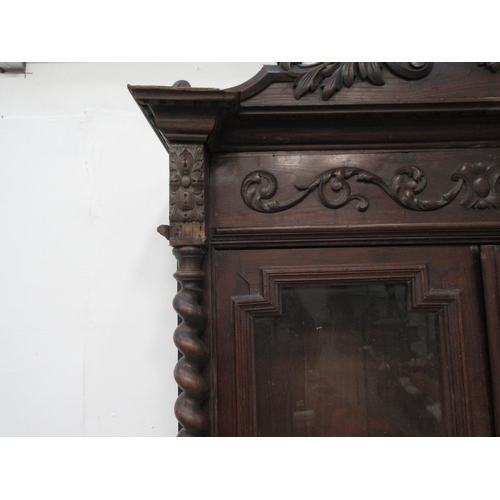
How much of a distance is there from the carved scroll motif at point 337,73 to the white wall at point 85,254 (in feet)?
1.31

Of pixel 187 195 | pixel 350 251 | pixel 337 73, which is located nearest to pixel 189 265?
pixel 187 195

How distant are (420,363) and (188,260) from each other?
0.44 meters

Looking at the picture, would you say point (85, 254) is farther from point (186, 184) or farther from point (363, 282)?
point (363, 282)

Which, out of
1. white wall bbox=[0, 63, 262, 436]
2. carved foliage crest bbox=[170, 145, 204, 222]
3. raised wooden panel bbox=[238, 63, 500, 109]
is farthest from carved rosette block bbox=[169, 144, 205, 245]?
white wall bbox=[0, 63, 262, 436]

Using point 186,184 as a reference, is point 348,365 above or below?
below

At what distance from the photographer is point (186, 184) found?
2.06 ft

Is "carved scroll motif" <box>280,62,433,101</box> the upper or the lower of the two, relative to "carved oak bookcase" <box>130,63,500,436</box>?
upper

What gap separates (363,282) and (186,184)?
1.16ft

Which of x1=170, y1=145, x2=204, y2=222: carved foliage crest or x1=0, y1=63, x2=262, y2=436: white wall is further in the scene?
x1=0, y1=63, x2=262, y2=436: white wall

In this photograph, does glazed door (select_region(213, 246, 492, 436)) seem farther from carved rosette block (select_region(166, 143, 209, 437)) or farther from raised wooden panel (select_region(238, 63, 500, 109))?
raised wooden panel (select_region(238, 63, 500, 109))

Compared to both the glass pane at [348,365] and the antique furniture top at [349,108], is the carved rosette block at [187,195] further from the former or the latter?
the glass pane at [348,365]

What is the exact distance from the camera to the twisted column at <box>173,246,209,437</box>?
608 mm

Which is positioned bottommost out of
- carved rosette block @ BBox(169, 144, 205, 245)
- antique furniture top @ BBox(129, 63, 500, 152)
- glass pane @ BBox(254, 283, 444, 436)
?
glass pane @ BBox(254, 283, 444, 436)

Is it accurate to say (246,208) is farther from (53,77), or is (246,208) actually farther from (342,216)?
(53,77)
